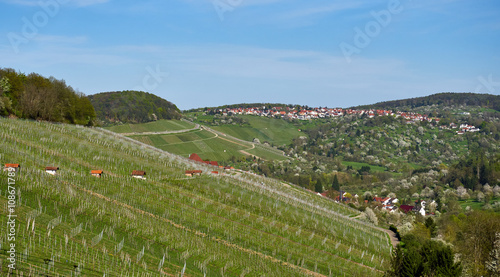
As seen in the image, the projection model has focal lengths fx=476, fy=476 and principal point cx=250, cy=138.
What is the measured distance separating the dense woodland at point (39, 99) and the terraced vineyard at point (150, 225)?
13293 millimetres

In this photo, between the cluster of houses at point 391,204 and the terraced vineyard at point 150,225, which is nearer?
the terraced vineyard at point 150,225

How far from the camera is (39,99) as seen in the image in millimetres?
101250

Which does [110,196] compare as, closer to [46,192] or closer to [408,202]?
[46,192]

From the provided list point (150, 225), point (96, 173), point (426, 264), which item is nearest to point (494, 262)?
point (426, 264)

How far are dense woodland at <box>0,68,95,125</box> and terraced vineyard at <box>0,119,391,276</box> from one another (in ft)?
43.6

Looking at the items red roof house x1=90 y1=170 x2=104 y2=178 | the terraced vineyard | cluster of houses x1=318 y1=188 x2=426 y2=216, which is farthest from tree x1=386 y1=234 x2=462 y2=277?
cluster of houses x1=318 y1=188 x2=426 y2=216

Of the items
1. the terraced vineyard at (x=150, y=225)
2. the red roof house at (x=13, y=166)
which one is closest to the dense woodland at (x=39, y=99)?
the terraced vineyard at (x=150, y=225)

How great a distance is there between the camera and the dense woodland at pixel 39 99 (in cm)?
9800

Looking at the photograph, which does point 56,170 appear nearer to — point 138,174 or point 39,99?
point 138,174

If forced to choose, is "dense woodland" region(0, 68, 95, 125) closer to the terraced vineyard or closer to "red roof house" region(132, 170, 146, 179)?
the terraced vineyard

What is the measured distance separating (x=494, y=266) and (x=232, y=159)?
15194 cm

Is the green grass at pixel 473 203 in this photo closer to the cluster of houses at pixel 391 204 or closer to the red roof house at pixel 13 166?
the cluster of houses at pixel 391 204

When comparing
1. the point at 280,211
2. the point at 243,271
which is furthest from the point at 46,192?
the point at 280,211

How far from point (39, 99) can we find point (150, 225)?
225 feet
